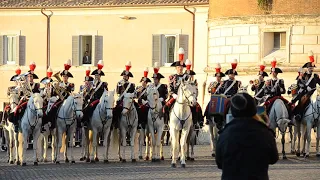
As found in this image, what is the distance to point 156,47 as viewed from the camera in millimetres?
53031

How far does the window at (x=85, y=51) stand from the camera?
54375 millimetres

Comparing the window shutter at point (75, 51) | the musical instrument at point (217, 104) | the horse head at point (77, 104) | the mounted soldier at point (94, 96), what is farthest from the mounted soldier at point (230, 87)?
the window shutter at point (75, 51)

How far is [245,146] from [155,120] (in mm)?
16878

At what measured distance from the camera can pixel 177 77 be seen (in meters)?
27.4

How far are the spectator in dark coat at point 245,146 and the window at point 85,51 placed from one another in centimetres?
4287

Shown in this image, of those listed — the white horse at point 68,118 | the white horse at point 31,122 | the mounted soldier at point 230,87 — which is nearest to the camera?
the white horse at point 31,122

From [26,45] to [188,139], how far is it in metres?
28.3

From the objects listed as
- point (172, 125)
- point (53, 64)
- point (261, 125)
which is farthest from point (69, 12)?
point (261, 125)

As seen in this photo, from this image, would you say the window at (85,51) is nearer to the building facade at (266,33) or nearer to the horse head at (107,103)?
the building facade at (266,33)

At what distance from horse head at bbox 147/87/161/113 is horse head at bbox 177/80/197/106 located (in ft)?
5.86

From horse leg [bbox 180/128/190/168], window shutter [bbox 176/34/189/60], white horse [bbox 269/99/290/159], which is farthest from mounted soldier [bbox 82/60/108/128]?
window shutter [bbox 176/34/189/60]

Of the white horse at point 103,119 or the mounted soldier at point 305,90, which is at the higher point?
the mounted soldier at point 305,90

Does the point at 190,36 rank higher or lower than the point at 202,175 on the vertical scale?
higher

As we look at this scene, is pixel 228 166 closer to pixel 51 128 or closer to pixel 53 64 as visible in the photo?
pixel 51 128
